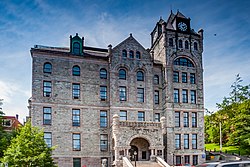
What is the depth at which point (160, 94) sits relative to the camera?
39.4 metres

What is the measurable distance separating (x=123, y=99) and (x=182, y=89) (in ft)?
25.7

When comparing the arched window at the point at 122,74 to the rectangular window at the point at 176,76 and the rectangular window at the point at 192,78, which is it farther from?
the rectangular window at the point at 192,78

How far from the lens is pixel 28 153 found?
25.1 m

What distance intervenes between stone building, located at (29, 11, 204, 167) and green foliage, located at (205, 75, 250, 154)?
24.7ft

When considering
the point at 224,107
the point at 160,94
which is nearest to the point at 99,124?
the point at 160,94

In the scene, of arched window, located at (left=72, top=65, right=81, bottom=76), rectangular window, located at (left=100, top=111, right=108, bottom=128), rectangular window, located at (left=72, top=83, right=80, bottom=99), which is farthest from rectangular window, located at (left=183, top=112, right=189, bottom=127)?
arched window, located at (left=72, top=65, right=81, bottom=76)

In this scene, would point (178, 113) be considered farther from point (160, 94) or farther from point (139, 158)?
point (139, 158)

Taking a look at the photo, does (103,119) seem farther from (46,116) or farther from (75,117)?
(46,116)

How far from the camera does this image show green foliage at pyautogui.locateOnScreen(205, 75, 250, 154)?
4313cm

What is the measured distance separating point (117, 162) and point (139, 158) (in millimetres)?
4248

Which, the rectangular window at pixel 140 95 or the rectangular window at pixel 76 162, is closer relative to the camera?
the rectangular window at pixel 76 162

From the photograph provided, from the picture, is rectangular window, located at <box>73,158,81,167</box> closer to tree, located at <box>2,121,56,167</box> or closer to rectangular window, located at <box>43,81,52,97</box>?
rectangular window, located at <box>43,81,52,97</box>

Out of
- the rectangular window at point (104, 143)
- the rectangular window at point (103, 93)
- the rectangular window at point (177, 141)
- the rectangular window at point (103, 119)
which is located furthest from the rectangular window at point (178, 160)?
the rectangular window at point (103, 93)

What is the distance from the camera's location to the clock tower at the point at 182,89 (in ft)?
125
